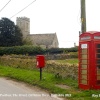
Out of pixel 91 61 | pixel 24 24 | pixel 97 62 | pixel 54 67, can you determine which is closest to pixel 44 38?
pixel 24 24

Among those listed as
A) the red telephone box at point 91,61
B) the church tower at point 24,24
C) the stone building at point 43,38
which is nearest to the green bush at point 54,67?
the red telephone box at point 91,61

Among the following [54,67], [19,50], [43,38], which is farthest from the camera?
[43,38]

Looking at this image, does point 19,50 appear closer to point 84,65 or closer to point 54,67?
point 54,67

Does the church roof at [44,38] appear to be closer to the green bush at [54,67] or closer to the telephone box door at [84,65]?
the green bush at [54,67]

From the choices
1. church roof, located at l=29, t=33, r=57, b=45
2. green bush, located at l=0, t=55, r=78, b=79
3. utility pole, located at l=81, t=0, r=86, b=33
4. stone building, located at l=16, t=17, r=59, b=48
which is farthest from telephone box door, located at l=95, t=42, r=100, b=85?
church roof, located at l=29, t=33, r=57, b=45

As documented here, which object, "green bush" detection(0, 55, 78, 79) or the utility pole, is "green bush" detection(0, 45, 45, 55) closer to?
"green bush" detection(0, 55, 78, 79)

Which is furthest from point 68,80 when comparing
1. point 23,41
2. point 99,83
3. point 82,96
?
point 23,41

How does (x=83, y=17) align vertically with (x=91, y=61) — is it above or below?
above

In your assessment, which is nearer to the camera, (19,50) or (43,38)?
(19,50)

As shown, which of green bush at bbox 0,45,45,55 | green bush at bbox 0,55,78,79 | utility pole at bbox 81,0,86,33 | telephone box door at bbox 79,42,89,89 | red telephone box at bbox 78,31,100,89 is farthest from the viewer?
green bush at bbox 0,45,45,55

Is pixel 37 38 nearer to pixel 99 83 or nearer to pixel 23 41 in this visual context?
pixel 23 41

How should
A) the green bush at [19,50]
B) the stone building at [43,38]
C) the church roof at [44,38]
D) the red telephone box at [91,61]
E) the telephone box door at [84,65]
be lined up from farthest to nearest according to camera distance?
the church roof at [44,38], the stone building at [43,38], the green bush at [19,50], the telephone box door at [84,65], the red telephone box at [91,61]

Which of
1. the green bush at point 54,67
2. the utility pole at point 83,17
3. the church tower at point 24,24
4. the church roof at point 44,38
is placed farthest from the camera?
the church tower at point 24,24

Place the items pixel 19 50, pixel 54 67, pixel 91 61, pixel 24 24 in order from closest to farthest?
1. pixel 91 61
2. pixel 54 67
3. pixel 19 50
4. pixel 24 24
